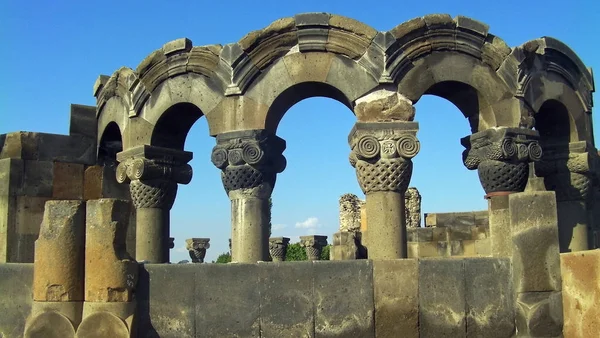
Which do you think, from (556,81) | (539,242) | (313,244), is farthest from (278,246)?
(539,242)

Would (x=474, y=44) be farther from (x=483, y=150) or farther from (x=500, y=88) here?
(x=483, y=150)

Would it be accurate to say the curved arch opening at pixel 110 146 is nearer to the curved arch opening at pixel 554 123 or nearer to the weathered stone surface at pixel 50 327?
the weathered stone surface at pixel 50 327

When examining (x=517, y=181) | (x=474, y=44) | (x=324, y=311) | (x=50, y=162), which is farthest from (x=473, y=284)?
(x=50, y=162)

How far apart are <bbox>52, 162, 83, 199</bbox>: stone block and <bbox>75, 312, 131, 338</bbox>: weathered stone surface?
3.81 metres

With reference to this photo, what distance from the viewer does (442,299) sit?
19.2 ft

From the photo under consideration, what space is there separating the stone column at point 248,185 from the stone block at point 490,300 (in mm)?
2726

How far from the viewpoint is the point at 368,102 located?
308 inches

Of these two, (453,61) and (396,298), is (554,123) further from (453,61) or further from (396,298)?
(396,298)

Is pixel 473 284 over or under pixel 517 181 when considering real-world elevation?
under

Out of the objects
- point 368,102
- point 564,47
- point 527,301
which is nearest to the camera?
point 527,301

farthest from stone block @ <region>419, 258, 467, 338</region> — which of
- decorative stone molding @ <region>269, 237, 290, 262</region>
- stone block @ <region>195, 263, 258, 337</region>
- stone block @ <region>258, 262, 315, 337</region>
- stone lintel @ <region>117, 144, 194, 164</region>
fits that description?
decorative stone molding @ <region>269, 237, 290, 262</region>

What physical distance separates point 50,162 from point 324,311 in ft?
15.9

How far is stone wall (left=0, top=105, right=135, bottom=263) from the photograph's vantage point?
349 inches

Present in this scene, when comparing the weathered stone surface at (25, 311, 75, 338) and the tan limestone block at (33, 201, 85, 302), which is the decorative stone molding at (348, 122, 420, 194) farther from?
the weathered stone surface at (25, 311, 75, 338)
